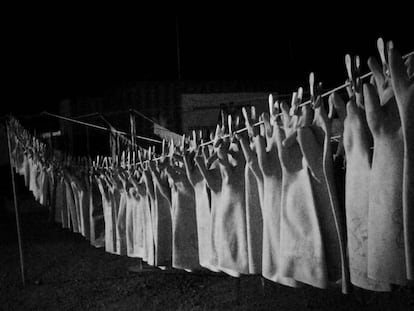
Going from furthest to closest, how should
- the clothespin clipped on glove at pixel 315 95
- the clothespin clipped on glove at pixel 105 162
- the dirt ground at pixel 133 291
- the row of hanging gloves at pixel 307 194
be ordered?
the dirt ground at pixel 133 291, the clothespin clipped on glove at pixel 105 162, the clothespin clipped on glove at pixel 315 95, the row of hanging gloves at pixel 307 194

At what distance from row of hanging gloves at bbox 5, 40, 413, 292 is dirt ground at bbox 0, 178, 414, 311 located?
5.75ft

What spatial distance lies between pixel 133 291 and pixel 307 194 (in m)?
4.55

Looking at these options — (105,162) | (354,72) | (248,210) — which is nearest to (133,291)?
(105,162)

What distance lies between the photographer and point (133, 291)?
18.8ft

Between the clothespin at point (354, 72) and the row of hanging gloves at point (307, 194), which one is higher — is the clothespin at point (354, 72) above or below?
above

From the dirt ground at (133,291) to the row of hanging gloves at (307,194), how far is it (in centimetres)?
175

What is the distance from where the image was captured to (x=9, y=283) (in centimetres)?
640

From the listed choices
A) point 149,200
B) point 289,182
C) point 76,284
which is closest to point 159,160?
point 149,200

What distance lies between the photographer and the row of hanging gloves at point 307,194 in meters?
1.39

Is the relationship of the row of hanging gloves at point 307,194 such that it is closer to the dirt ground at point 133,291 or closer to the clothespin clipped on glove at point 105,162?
the clothespin clipped on glove at point 105,162

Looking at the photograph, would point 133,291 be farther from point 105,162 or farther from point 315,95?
point 315,95

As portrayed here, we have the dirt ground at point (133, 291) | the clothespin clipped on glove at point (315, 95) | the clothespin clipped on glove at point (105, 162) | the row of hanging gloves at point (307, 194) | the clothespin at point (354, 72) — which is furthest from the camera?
the dirt ground at point (133, 291)

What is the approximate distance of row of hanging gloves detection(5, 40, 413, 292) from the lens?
54.9 inches

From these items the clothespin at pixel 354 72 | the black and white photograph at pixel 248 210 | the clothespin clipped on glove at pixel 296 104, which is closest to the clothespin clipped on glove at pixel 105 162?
the black and white photograph at pixel 248 210
